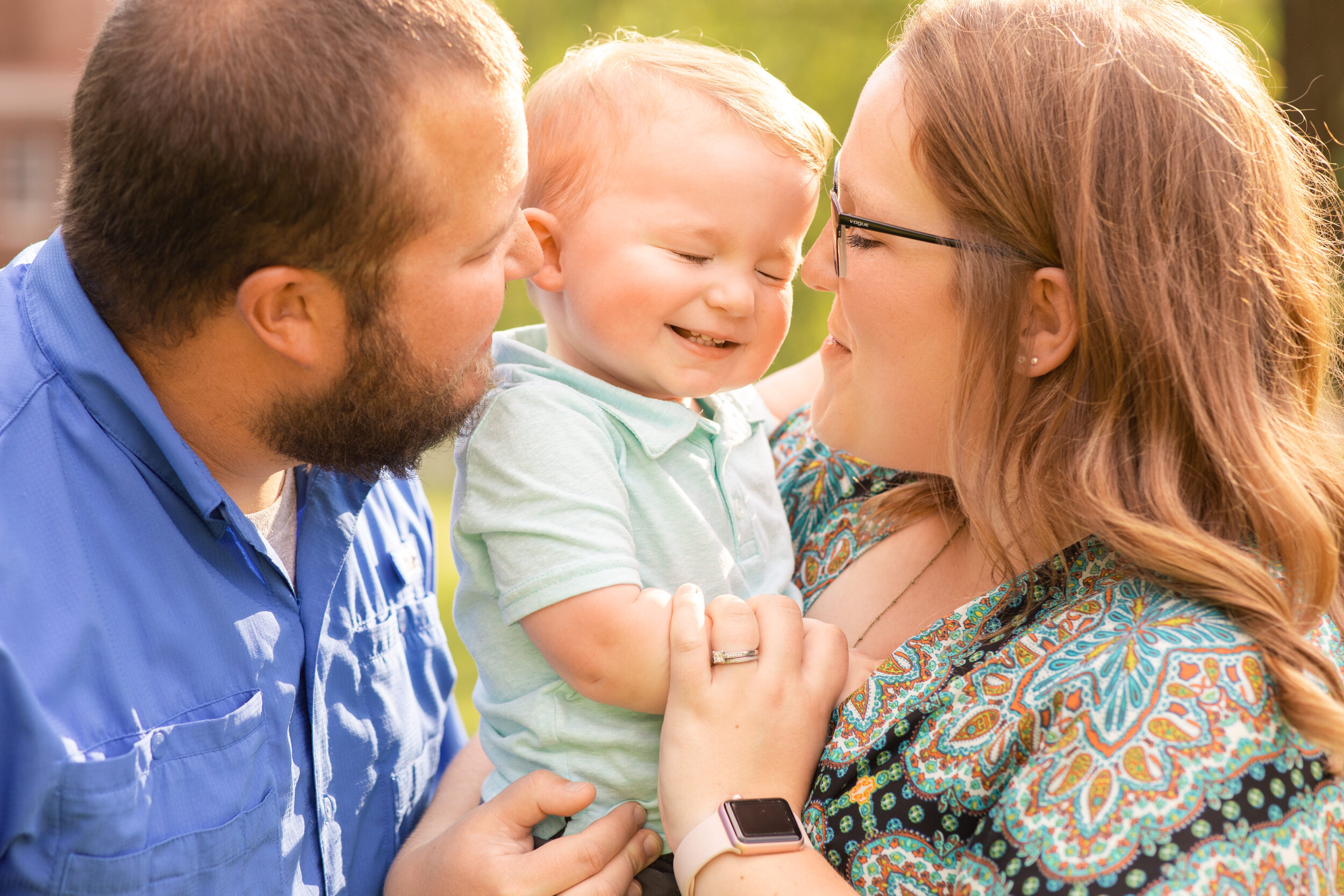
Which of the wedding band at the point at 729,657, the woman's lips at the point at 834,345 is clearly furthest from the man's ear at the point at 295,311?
the woman's lips at the point at 834,345

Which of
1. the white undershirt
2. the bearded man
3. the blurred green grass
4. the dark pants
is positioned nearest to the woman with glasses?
the dark pants

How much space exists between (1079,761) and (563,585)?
0.87 m

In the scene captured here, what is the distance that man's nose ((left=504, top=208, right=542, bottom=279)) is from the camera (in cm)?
203

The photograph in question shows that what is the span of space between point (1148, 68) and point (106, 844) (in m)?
2.04

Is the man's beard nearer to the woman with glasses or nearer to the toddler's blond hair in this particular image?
the toddler's blond hair

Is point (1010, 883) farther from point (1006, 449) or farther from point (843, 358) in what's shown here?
point (843, 358)

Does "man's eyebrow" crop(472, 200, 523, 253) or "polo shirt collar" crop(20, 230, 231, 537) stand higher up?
"man's eyebrow" crop(472, 200, 523, 253)

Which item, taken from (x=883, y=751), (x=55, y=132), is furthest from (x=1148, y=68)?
(x=55, y=132)

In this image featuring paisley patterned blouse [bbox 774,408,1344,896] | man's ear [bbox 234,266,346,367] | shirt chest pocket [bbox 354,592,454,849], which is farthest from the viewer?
shirt chest pocket [bbox 354,592,454,849]

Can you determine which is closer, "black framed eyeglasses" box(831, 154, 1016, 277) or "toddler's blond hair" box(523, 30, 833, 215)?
"black framed eyeglasses" box(831, 154, 1016, 277)

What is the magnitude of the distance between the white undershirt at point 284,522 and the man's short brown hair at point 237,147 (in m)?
0.43

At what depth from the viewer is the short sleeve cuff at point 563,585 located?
185cm

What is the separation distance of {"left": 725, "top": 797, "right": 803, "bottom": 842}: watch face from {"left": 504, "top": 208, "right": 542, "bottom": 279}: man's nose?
1054 mm

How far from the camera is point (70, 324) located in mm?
1683
